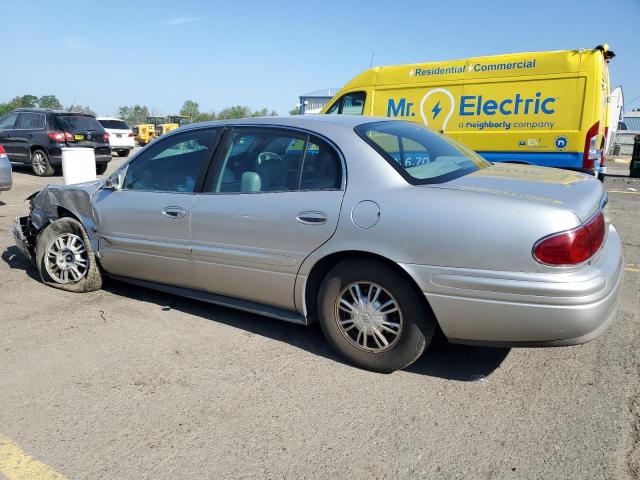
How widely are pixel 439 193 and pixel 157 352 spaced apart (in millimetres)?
2054

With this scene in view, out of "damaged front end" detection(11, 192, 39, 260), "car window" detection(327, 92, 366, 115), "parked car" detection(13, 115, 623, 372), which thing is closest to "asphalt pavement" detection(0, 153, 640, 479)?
"parked car" detection(13, 115, 623, 372)

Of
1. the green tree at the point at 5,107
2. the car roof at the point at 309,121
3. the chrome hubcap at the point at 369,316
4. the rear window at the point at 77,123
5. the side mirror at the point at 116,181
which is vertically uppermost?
the green tree at the point at 5,107

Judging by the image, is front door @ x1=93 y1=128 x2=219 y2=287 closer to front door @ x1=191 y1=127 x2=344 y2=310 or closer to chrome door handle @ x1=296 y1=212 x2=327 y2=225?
front door @ x1=191 y1=127 x2=344 y2=310

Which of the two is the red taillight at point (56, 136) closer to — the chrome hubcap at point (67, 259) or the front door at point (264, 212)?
the chrome hubcap at point (67, 259)

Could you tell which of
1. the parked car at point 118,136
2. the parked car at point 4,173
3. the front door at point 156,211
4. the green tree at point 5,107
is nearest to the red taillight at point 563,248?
the front door at point 156,211

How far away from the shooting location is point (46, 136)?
1241 cm

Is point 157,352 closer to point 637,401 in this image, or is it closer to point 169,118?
point 637,401

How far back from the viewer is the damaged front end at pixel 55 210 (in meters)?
4.25

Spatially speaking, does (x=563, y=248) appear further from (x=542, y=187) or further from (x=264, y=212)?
(x=264, y=212)

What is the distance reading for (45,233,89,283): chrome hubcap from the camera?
14.3 ft

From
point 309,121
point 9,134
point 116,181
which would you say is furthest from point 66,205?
point 9,134

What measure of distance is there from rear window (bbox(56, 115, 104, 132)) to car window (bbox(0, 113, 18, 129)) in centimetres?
140

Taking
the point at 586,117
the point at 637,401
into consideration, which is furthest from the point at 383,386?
the point at 586,117

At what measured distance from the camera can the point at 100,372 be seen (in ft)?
9.95
